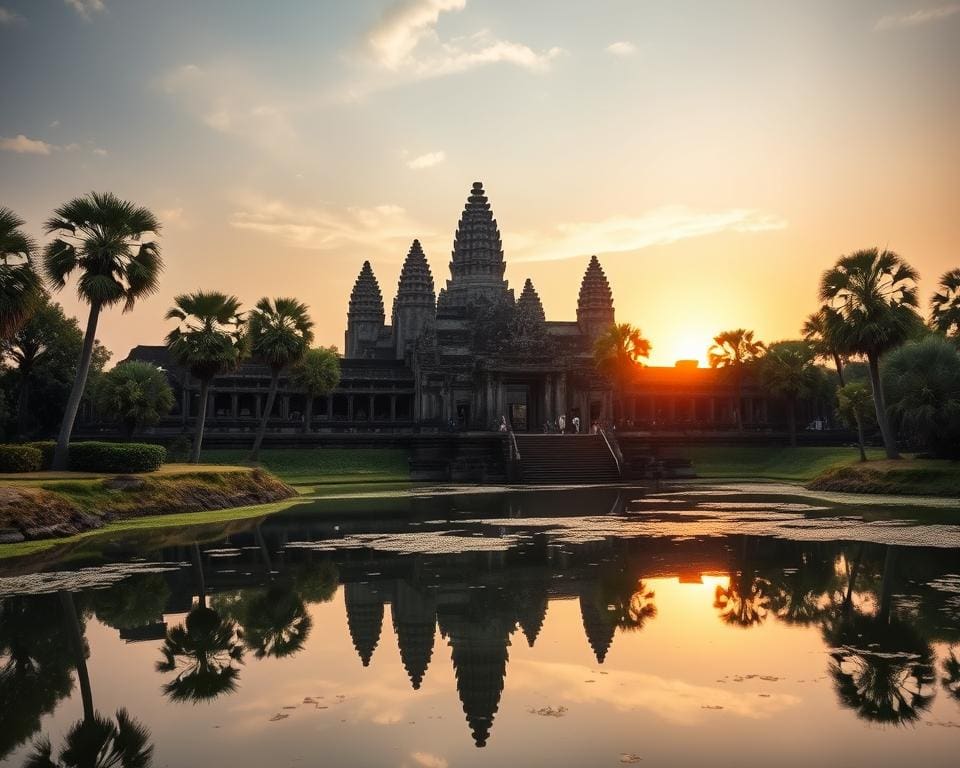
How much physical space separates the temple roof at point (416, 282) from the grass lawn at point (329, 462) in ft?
132

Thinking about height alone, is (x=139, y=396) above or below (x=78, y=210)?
below

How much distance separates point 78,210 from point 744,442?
5570 cm

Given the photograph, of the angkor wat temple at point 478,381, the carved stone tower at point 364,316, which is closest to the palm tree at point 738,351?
the angkor wat temple at point 478,381

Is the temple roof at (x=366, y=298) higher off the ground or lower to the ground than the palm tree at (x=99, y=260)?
higher

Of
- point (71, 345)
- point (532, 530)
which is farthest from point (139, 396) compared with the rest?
point (532, 530)

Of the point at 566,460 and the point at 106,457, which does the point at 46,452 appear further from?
the point at 566,460

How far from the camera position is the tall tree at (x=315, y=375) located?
236 feet

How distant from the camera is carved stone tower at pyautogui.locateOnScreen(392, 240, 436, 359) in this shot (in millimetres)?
102312

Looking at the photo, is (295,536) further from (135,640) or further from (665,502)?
(665,502)

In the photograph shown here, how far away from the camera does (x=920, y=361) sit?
41.5 meters

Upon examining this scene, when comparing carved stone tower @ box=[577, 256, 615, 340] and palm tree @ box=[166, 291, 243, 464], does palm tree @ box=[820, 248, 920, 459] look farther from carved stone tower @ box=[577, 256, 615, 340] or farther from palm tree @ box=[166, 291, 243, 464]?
carved stone tower @ box=[577, 256, 615, 340]

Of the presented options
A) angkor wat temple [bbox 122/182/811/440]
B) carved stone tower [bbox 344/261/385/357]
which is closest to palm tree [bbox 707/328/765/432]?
angkor wat temple [bbox 122/182/811/440]

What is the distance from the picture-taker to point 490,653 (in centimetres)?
1124

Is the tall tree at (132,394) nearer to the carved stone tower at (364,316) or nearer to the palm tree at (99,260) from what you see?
the palm tree at (99,260)
